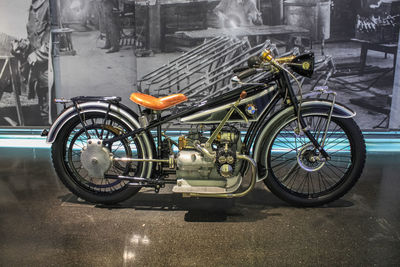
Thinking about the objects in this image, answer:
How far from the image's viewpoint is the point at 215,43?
4160 mm

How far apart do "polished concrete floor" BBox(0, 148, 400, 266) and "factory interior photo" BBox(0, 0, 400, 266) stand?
1cm

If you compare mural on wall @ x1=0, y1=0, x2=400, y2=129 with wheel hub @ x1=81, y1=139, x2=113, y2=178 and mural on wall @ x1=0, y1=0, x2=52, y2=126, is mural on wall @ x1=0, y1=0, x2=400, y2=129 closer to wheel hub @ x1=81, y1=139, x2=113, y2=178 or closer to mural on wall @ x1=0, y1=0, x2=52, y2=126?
mural on wall @ x1=0, y1=0, x2=52, y2=126

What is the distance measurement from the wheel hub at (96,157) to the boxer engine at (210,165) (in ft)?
1.90

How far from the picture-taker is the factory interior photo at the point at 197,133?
2420 mm

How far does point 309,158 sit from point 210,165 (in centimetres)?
80

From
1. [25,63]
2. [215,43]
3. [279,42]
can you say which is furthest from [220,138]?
[25,63]

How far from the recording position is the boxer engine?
2621mm

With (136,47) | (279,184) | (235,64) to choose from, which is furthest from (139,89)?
(279,184)

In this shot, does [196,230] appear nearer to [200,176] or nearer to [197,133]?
[200,176]

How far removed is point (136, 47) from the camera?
166 inches

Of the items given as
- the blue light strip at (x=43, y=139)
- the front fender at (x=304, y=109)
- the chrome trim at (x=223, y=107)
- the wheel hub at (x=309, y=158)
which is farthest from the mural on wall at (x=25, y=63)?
the wheel hub at (x=309, y=158)

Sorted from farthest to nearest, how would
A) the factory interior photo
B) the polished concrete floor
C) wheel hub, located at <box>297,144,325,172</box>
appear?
wheel hub, located at <box>297,144,325,172</box> → the factory interior photo → the polished concrete floor

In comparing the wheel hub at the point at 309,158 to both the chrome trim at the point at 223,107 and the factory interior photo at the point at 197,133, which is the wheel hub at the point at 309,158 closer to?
the factory interior photo at the point at 197,133

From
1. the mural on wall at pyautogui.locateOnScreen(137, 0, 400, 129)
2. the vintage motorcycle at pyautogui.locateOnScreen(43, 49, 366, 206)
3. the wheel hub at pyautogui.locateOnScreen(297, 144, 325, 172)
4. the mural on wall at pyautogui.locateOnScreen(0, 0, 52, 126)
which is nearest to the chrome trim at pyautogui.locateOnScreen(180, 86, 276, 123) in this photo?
the vintage motorcycle at pyautogui.locateOnScreen(43, 49, 366, 206)
